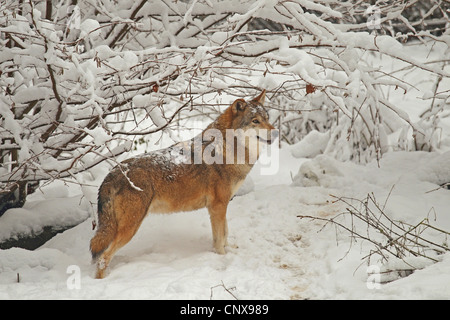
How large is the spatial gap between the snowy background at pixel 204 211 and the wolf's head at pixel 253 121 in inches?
14.0

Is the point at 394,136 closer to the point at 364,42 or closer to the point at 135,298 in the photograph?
the point at 364,42

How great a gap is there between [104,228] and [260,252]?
1809 mm

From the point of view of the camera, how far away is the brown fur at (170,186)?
4.51 metres

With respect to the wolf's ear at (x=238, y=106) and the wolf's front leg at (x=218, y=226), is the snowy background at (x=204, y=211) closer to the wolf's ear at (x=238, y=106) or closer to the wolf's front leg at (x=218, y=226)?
the wolf's front leg at (x=218, y=226)

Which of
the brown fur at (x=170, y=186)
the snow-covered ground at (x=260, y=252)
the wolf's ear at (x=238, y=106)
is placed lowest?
the snow-covered ground at (x=260, y=252)

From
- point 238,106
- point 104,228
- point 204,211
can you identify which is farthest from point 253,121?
point 104,228

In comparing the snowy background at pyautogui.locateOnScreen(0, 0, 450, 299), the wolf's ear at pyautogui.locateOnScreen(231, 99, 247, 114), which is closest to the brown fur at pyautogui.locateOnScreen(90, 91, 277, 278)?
the wolf's ear at pyautogui.locateOnScreen(231, 99, 247, 114)

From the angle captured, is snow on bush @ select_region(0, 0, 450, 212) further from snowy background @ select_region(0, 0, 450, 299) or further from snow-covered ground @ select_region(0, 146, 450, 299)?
snow-covered ground @ select_region(0, 146, 450, 299)

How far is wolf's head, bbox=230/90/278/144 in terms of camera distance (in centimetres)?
514

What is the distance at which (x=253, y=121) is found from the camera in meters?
5.18

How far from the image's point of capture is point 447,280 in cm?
332

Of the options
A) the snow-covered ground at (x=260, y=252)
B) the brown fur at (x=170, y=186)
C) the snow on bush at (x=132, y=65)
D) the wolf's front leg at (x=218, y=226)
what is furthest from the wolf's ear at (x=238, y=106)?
the snow-covered ground at (x=260, y=252)

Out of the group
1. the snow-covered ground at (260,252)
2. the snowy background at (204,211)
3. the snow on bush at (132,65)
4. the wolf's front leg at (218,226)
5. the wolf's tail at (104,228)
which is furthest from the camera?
the wolf's front leg at (218,226)
